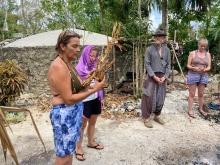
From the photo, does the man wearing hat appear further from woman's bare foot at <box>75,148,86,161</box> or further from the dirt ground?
woman's bare foot at <box>75,148,86,161</box>

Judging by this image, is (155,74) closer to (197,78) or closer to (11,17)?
(197,78)

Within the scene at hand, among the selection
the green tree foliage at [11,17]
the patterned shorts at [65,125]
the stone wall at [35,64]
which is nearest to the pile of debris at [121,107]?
the stone wall at [35,64]

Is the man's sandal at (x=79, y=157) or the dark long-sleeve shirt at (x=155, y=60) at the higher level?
the dark long-sleeve shirt at (x=155, y=60)

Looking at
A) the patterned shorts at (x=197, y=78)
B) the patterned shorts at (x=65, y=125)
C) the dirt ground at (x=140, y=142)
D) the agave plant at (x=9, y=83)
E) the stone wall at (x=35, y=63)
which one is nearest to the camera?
the patterned shorts at (x=65, y=125)

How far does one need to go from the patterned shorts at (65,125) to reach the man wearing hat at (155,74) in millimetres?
3037

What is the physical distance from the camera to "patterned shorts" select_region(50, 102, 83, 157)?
122 inches

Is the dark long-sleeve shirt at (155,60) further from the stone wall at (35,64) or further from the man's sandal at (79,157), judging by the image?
the stone wall at (35,64)

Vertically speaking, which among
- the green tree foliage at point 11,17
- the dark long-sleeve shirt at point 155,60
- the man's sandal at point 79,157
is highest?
the green tree foliage at point 11,17

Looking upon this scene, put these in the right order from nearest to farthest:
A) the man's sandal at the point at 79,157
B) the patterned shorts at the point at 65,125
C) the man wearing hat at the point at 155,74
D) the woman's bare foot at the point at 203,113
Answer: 1. the patterned shorts at the point at 65,125
2. the man's sandal at the point at 79,157
3. the man wearing hat at the point at 155,74
4. the woman's bare foot at the point at 203,113

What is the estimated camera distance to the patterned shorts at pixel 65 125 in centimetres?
311

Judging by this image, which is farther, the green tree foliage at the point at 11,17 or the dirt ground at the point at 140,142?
the green tree foliage at the point at 11,17

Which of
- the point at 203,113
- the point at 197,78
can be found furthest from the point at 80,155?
the point at 203,113

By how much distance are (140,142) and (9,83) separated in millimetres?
3017

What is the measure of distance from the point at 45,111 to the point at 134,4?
334 inches
